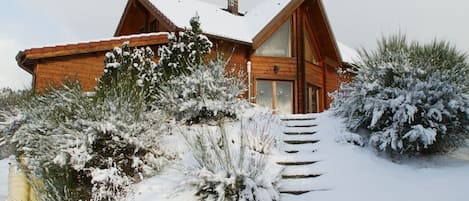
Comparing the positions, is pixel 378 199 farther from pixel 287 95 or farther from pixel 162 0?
pixel 162 0

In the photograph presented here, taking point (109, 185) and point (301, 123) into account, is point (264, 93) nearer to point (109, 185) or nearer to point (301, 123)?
point (301, 123)

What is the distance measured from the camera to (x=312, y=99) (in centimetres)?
1442

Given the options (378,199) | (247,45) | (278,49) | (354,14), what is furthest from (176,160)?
(354,14)

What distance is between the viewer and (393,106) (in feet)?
17.8

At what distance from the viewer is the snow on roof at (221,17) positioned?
12027mm

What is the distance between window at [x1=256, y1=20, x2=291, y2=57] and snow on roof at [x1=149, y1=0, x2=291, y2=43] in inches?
26.4

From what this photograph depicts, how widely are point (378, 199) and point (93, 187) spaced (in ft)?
11.7

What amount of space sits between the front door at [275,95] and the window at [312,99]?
0.92 metres

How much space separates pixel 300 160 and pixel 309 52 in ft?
32.5

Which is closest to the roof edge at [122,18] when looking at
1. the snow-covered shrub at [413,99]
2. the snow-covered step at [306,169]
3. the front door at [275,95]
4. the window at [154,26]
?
the window at [154,26]

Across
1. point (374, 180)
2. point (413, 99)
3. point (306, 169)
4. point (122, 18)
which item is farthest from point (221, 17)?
point (374, 180)

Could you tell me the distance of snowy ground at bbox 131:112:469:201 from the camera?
172 inches

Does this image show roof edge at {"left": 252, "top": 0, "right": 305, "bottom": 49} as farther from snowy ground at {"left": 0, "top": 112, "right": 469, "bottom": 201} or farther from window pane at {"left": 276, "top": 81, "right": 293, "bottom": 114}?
snowy ground at {"left": 0, "top": 112, "right": 469, "bottom": 201}

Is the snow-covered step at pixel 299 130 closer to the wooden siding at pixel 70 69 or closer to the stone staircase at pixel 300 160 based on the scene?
the stone staircase at pixel 300 160
